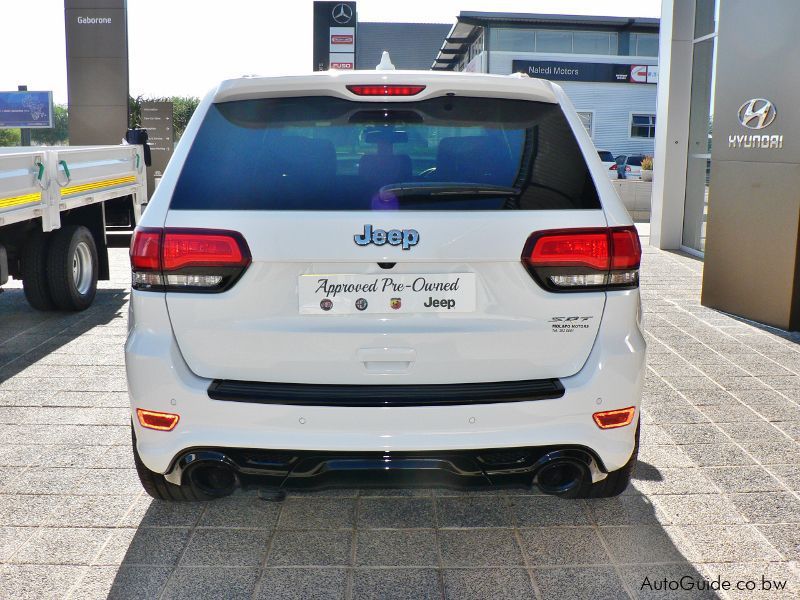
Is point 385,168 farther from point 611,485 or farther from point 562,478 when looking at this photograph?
point 611,485

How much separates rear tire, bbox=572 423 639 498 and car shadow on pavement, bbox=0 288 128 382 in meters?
3.83

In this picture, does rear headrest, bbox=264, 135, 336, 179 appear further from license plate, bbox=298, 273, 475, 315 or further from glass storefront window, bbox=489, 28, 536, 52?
glass storefront window, bbox=489, 28, 536, 52

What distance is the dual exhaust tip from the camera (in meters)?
2.96

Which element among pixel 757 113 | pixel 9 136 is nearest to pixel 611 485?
pixel 757 113

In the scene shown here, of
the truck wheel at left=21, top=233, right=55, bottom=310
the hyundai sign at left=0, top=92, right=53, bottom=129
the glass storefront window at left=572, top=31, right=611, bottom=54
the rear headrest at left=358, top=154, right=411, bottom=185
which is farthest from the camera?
the hyundai sign at left=0, top=92, right=53, bottom=129

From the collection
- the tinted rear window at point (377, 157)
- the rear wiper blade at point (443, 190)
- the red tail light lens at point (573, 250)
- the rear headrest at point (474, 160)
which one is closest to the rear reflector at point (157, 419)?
the tinted rear window at point (377, 157)

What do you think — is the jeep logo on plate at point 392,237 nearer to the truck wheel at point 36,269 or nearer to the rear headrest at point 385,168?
the rear headrest at point 385,168

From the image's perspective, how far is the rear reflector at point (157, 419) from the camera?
2.93 meters

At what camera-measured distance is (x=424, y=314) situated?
2855mm

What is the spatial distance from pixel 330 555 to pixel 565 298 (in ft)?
4.07

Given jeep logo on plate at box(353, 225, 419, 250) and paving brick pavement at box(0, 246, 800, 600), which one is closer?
jeep logo on plate at box(353, 225, 419, 250)

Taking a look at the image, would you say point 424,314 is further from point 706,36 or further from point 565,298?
point 706,36

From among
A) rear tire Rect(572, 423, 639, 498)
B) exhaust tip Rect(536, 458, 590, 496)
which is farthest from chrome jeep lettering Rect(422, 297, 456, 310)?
rear tire Rect(572, 423, 639, 498)

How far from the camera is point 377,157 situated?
116 inches
